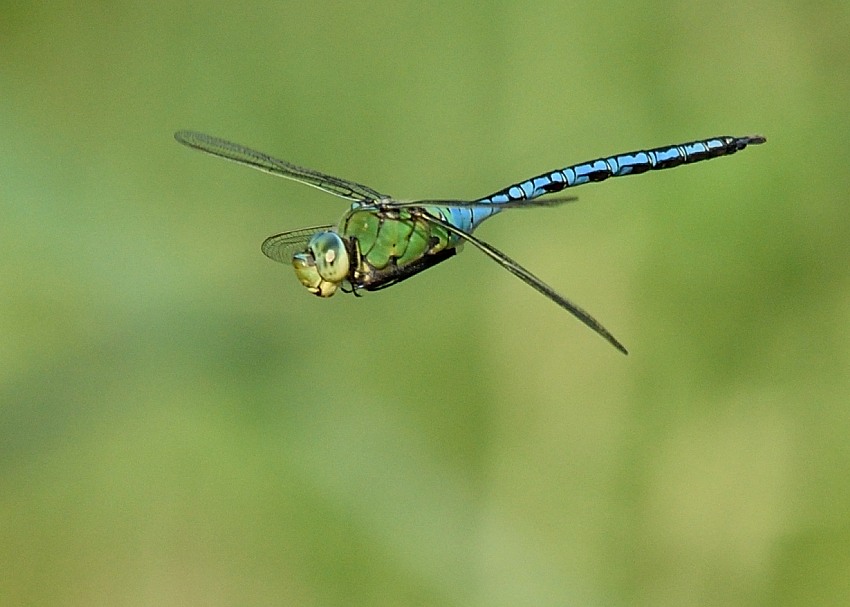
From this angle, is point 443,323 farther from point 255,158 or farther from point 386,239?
point 255,158

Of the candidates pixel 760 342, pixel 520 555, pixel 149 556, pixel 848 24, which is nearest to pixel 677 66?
pixel 848 24

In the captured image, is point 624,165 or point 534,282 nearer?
point 534,282

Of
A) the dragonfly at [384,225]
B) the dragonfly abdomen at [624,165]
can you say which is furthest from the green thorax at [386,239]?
the dragonfly abdomen at [624,165]

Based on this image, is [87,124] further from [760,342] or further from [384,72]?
[760,342]

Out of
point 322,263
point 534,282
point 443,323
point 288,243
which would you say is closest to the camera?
point 534,282

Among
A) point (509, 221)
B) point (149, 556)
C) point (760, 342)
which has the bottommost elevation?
point (149, 556)

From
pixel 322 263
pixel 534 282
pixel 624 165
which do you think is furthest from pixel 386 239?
pixel 624 165

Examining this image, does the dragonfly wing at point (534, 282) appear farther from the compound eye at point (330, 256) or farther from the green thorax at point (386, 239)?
the compound eye at point (330, 256)
